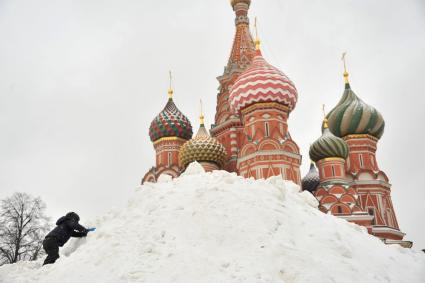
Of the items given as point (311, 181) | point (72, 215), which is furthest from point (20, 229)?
point (311, 181)

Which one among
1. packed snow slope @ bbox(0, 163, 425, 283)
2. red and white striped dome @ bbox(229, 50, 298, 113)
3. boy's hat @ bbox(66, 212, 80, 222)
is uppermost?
red and white striped dome @ bbox(229, 50, 298, 113)

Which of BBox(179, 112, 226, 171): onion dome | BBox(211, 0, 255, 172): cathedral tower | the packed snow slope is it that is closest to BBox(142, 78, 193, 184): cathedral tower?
BBox(211, 0, 255, 172): cathedral tower

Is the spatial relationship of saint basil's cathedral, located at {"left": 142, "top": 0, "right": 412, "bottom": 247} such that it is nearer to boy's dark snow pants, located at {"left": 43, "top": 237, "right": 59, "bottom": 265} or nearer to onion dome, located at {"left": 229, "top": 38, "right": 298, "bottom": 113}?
onion dome, located at {"left": 229, "top": 38, "right": 298, "bottom": 113}

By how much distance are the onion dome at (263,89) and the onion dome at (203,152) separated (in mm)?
2099

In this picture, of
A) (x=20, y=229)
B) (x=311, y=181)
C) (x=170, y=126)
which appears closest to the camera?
(x=20, y=229)

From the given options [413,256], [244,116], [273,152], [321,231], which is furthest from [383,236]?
[321,231]

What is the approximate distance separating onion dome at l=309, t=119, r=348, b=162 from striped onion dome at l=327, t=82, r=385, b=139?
2445 millimetres

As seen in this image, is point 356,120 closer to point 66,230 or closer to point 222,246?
point 222,246

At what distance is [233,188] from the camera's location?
8.80 m

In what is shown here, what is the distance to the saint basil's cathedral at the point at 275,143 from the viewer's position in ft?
69.6

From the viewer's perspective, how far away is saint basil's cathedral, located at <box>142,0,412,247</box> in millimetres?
21203

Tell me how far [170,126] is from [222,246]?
65.1 feet

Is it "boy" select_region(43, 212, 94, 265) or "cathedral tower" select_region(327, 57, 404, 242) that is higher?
"cathedral tower" select_region(327, 57, 404, 242)

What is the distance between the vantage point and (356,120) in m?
25.9
